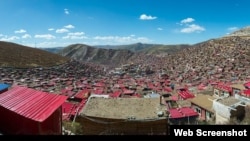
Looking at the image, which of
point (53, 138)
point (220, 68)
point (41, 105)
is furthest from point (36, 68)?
point (53, 138)

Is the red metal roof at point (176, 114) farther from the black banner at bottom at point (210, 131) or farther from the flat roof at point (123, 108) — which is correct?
the black banner at bottom at point (210, 131)

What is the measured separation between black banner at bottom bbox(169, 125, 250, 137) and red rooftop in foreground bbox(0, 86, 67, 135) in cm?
675

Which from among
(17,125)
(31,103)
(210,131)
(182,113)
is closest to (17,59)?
(182,113)

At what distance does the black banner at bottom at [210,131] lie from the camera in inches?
241

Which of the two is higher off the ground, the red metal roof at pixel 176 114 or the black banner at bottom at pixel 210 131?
the black banner at bottom at pixel 210 131

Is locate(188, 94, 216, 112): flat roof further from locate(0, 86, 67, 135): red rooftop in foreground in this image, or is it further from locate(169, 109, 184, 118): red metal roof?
locate(0, 86, 67, 135): red rooftop in foreground

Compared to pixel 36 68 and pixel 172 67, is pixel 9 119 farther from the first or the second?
pixel 172 67

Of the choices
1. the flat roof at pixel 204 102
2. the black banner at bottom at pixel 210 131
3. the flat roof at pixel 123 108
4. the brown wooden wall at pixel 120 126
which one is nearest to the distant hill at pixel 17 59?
the flat roof at pixel 204 102

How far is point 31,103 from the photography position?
12.7m

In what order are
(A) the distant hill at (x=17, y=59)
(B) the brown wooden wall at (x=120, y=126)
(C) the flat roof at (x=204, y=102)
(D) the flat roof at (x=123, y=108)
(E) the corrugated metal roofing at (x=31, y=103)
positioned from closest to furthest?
(E) the corrugated metal roofing at (x=31, y=103)
(B) the brown wooden wall at (x=120, y=126)
(D) the flat roof at (x=123, y=108)
(C) the flat roof at (x=204, y=102)
(A) the distant hill at (x=17, y=59)

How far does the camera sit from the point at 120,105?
72.8 feet

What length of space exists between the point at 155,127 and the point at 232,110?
9019 mm

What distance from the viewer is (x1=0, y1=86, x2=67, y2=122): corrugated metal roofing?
11.8 meters

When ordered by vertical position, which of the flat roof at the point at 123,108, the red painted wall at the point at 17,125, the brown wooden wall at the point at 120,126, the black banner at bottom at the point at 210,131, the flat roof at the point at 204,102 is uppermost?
the black banner at bottom at the point at 210,131
